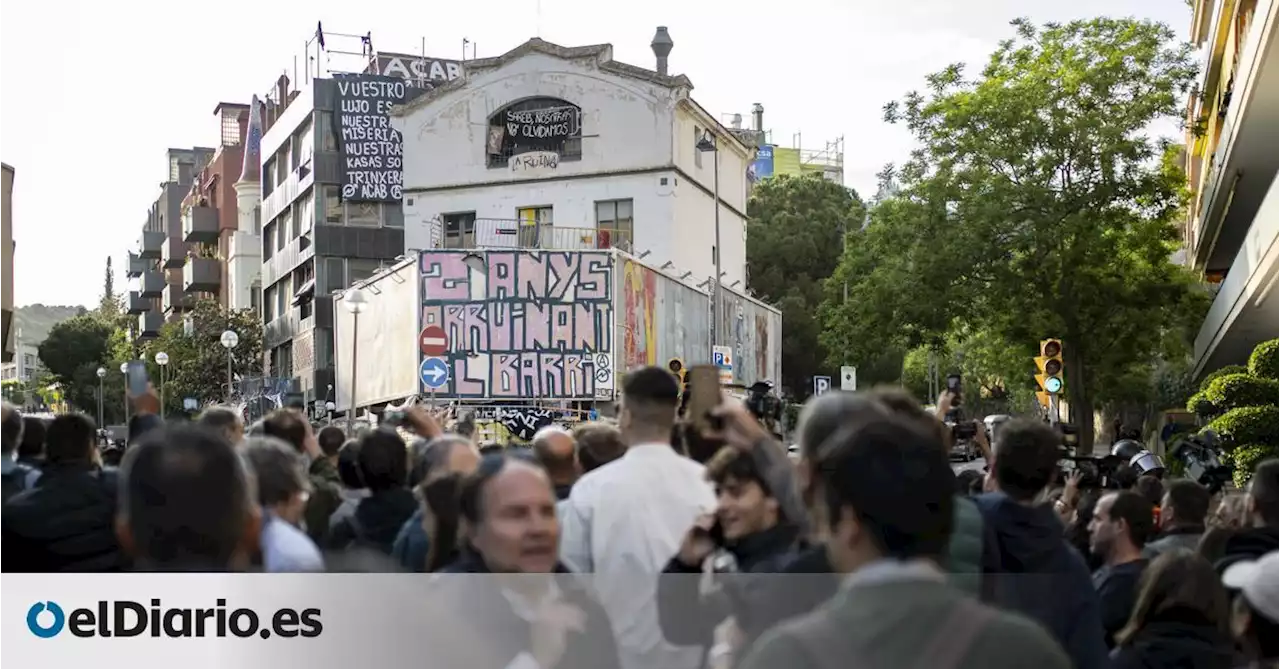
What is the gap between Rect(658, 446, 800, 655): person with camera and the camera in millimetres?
4434

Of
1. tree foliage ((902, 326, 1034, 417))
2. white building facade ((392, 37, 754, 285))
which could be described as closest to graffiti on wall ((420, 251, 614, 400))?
white building facade ((392, 37, 754, 285))

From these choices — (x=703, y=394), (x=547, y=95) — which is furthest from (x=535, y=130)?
(x=703, y=394)

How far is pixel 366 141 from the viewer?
177 ft

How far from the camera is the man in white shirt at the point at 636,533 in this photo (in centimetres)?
450

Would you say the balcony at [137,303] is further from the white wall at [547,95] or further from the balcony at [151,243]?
the white wall at [547,95]

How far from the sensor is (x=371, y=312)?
38.7 metres

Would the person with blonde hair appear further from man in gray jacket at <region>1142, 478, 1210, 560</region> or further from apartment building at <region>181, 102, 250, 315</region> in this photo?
apartment building at <region>181, 102, 250, 315</region>

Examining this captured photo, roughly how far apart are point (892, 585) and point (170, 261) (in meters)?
88.1

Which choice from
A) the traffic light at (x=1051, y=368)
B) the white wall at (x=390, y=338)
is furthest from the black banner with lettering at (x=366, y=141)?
the traffic light at (x=1051, y=368)

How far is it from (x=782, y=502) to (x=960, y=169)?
74.4 feet

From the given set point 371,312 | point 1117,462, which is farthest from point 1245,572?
point 371,312

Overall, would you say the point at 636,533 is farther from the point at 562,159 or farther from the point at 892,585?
the point at 562,159

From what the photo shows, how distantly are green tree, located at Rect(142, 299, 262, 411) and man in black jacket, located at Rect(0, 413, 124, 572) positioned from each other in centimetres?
5177

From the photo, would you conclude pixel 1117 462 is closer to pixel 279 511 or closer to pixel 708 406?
pixel 708 406
